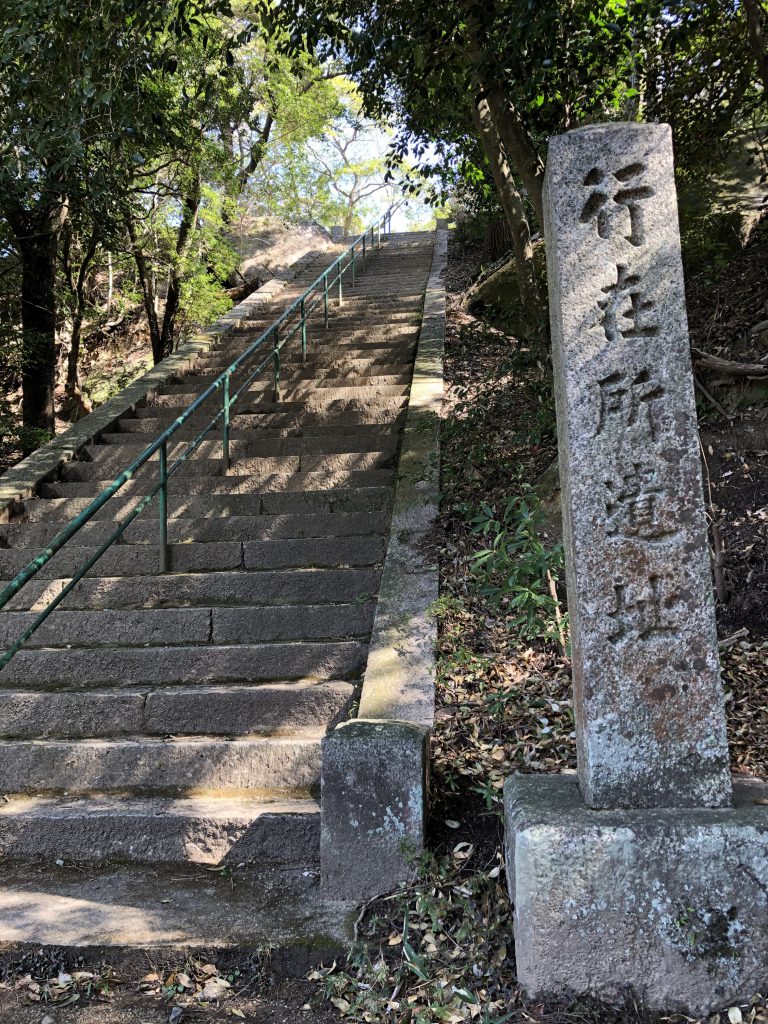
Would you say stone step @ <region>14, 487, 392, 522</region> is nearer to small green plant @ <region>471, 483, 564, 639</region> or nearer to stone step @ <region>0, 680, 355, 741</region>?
small green plant @ <region>471, 483, 564, 639</region>

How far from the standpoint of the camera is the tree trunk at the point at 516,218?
6.09m

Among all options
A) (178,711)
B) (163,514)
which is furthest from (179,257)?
(178,711)

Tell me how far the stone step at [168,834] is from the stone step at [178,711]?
1.58 ft

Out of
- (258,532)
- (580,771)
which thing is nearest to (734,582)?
(580,771)

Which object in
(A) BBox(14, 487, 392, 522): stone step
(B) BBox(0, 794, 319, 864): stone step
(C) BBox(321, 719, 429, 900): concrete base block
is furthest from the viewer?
(A) BBox(14, 487, 392, 522): stone step

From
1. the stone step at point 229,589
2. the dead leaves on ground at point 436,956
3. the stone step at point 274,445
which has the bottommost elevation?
the dead leaves on ground at point 436,956

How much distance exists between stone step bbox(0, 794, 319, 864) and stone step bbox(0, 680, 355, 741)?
482 mm

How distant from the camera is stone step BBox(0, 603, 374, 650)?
4145 millimetres

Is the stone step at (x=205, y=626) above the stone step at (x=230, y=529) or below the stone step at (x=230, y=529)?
below

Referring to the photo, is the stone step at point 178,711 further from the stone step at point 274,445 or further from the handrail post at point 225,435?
the stone step at point 274,445

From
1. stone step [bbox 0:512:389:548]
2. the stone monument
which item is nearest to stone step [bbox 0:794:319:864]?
the stone monument

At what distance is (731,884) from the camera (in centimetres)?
207

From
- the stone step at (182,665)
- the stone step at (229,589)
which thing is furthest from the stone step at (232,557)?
the stone step at (182,665)

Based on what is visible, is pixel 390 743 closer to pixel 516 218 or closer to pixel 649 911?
pixel 649 911
